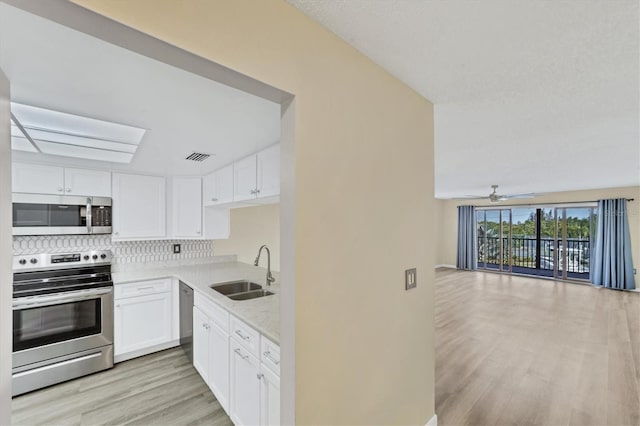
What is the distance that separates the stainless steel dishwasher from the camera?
9.37 ft

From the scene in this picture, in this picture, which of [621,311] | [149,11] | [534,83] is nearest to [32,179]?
[149,11]

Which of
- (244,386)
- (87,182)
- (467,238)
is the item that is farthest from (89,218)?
(467,238)

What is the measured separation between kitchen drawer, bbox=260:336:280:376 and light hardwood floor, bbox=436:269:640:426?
59.6 inches

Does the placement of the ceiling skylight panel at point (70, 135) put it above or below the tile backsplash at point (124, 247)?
above

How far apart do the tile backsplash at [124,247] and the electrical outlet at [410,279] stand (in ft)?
10.4

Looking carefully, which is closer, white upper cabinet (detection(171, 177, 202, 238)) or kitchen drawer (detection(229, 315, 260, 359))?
kitchen drawer (detection(229, 315, 260, 359))

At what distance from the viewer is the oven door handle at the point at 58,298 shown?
96.2 inches

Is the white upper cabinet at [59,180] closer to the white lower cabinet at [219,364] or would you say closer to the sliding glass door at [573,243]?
the white lower cabinet at [219,364]

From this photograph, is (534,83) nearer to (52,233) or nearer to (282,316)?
(282,316)

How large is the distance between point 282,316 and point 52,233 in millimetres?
3083

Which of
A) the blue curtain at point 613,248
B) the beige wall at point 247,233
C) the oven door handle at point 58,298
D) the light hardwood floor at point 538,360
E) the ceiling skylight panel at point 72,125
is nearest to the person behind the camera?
the ceiling skylight panel at point 72,125

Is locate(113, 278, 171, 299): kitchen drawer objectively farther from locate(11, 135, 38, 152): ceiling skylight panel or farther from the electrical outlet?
the electrical outlet

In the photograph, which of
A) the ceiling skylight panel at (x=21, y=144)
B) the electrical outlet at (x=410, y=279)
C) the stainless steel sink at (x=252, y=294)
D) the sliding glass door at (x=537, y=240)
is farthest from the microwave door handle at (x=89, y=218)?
the sliding glass door at (x=537, y=240)

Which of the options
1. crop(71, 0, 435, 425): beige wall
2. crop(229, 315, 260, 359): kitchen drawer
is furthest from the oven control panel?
crop(71, 0, 435, 425): beige wall
